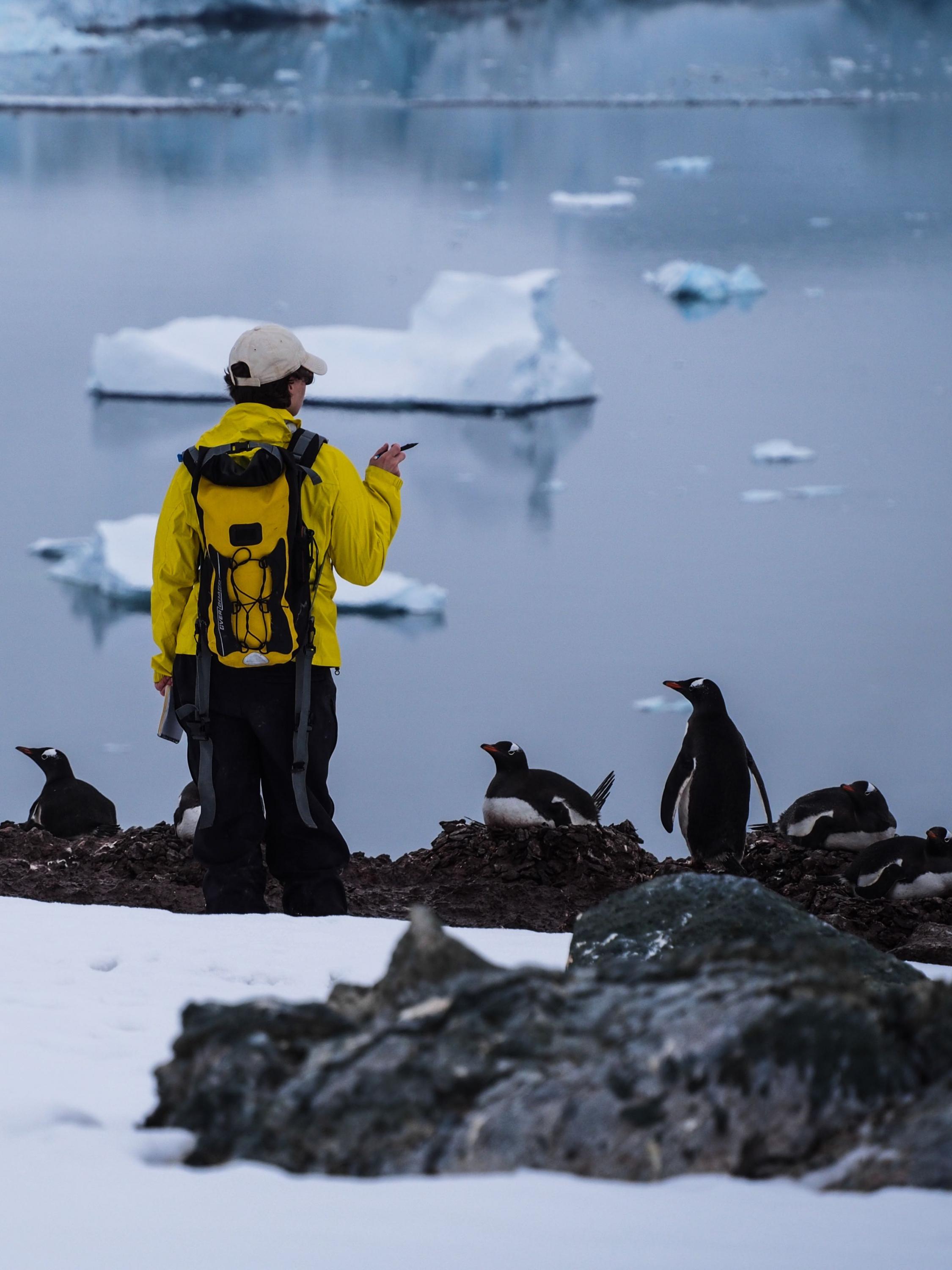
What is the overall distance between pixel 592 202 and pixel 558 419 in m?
7.66

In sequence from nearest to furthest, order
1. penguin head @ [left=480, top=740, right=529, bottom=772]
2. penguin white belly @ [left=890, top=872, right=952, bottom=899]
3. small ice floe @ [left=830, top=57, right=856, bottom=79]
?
penguin white belly @ [left=890, top=872, right=952, bottom=899] → penguin head @ [left=480, top=740, right=529, bottom=772] → small ice floe @ [left=830, top=57, right=856, bottom=79]

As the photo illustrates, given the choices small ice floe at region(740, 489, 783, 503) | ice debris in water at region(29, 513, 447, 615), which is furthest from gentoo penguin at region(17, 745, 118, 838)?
small ice floe at region(740, 489, 783, 503)

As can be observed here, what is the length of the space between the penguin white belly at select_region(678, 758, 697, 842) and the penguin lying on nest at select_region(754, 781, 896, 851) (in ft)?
1.28

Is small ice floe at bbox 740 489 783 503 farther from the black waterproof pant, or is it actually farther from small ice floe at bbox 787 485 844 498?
the black waterproof pant

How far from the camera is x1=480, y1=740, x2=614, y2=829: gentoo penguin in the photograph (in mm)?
4289

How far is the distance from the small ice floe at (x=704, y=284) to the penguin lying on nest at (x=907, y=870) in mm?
10683

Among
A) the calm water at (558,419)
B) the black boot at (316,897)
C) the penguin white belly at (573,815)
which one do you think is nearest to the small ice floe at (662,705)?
the calm water at (558,419)

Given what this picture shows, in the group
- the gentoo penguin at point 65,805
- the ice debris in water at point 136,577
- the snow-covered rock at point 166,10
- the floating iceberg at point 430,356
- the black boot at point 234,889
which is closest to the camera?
the black boot at point 234,889

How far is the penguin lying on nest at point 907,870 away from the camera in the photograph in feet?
12.7

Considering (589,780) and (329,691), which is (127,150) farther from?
(329,691)

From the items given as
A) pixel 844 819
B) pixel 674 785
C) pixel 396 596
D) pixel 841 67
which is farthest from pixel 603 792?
pixel 841 67

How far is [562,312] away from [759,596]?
782 centimetres

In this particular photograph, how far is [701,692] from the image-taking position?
4348mm

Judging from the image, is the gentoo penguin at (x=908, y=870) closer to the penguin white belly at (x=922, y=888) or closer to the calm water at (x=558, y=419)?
the penguin white belly at (x=922, y=888)
